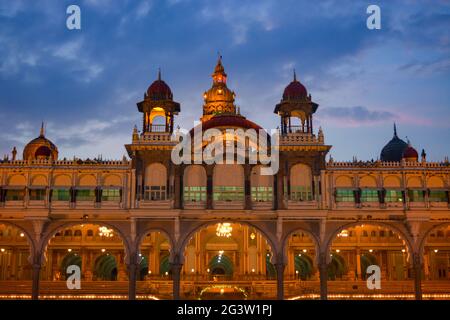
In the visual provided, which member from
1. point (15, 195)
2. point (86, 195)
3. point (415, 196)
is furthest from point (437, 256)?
point (15, 195)

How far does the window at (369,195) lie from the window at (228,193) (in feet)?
35.8

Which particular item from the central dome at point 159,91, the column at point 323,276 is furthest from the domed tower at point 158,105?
the column at point 323,276

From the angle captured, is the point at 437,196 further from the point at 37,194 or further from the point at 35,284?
the point at 35,284

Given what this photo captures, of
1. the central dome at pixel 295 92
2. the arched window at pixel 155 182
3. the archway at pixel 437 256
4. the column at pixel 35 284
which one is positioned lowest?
the column at pixel 35 284

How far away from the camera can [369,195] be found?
5397 cm

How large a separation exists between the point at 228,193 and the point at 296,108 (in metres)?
10.5

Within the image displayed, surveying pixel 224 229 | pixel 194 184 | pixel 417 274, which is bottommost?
pixel 417 274

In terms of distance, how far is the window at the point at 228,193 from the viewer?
53000mm

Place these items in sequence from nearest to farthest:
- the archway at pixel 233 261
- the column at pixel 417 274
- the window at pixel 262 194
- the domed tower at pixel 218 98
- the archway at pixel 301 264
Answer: the column at pixel 417 274, the window at pixel 262 194, the archway at pixel 301 264, the archway at pixel 233 261, the domed tower at pixel 218 98

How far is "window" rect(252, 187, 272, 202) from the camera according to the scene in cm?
5312

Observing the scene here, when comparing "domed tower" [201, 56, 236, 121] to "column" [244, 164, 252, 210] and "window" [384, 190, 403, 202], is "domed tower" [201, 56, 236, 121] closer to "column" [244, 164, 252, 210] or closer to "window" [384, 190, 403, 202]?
"column" [244, 164, 252, 210]

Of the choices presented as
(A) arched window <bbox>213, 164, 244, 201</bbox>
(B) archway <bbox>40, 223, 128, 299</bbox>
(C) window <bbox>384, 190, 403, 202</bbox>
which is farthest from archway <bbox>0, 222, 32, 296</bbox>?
(C) window <bbox>384, 190, 403, 202</bbox>

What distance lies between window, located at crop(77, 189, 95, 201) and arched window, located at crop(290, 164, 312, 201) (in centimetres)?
1781

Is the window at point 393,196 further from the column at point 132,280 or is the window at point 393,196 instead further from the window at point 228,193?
the column at point 132,280
